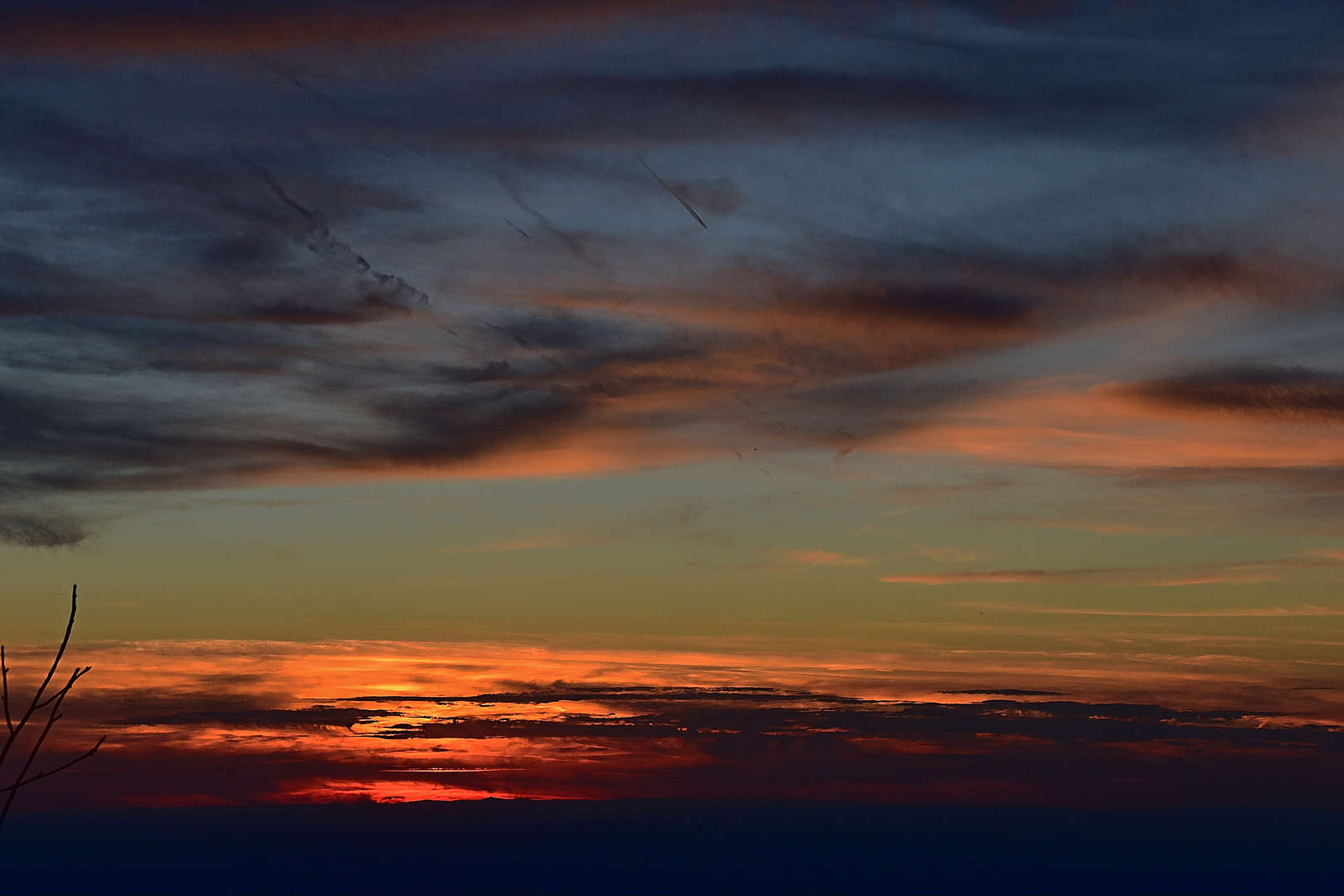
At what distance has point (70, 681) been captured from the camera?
9305 mm

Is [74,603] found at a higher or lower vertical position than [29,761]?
higher

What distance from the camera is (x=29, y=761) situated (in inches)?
355

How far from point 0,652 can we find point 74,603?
1.61ft

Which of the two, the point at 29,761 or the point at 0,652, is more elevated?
the point at 0,652

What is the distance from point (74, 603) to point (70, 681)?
445 mm

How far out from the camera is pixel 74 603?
9.39 m

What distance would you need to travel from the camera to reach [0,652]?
30.5ft

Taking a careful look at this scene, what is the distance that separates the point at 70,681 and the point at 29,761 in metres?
0.52

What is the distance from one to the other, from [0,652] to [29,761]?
703 millimetres

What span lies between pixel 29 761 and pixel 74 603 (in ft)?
3.06
